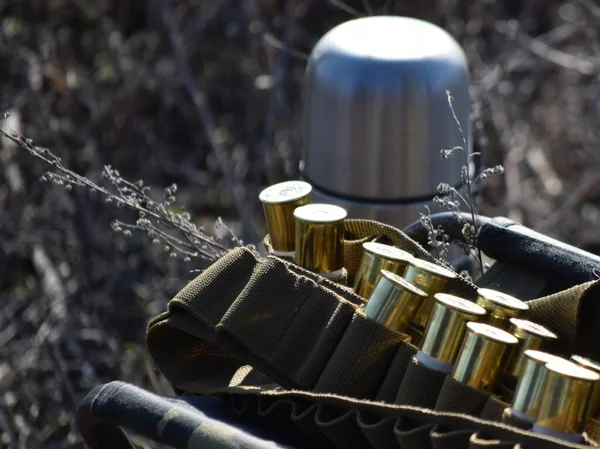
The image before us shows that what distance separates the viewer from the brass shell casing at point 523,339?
3.92ft

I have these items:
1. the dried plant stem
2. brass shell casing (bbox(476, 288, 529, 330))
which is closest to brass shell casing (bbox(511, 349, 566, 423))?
brass shell casing (bbox(476, 288, 529, 330))

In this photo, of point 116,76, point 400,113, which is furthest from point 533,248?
point 116,76

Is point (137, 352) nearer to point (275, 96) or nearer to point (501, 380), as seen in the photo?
point (275, 96)

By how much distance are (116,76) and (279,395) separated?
278cm

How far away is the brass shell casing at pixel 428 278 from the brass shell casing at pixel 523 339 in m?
0.11

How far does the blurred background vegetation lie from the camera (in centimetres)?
305

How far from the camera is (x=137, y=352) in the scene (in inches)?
120

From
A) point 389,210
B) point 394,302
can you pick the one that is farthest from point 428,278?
point 389,210

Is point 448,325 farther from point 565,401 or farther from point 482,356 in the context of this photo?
point 565,401

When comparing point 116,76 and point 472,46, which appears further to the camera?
point 472,46

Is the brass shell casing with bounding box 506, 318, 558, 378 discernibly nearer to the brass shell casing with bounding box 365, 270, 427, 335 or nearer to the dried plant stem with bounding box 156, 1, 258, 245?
the brass shell casing with bounding box 365, 270, 427, 335

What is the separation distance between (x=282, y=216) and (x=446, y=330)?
0.39 metres

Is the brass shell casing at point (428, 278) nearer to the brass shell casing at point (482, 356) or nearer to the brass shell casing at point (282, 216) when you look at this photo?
the brass shell casing at point (482, 356)

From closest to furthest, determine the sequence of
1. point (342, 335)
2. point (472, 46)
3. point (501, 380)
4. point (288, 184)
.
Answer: point (501, 380)
point (342, 335)
point (288, 184)
point (472, 46)
